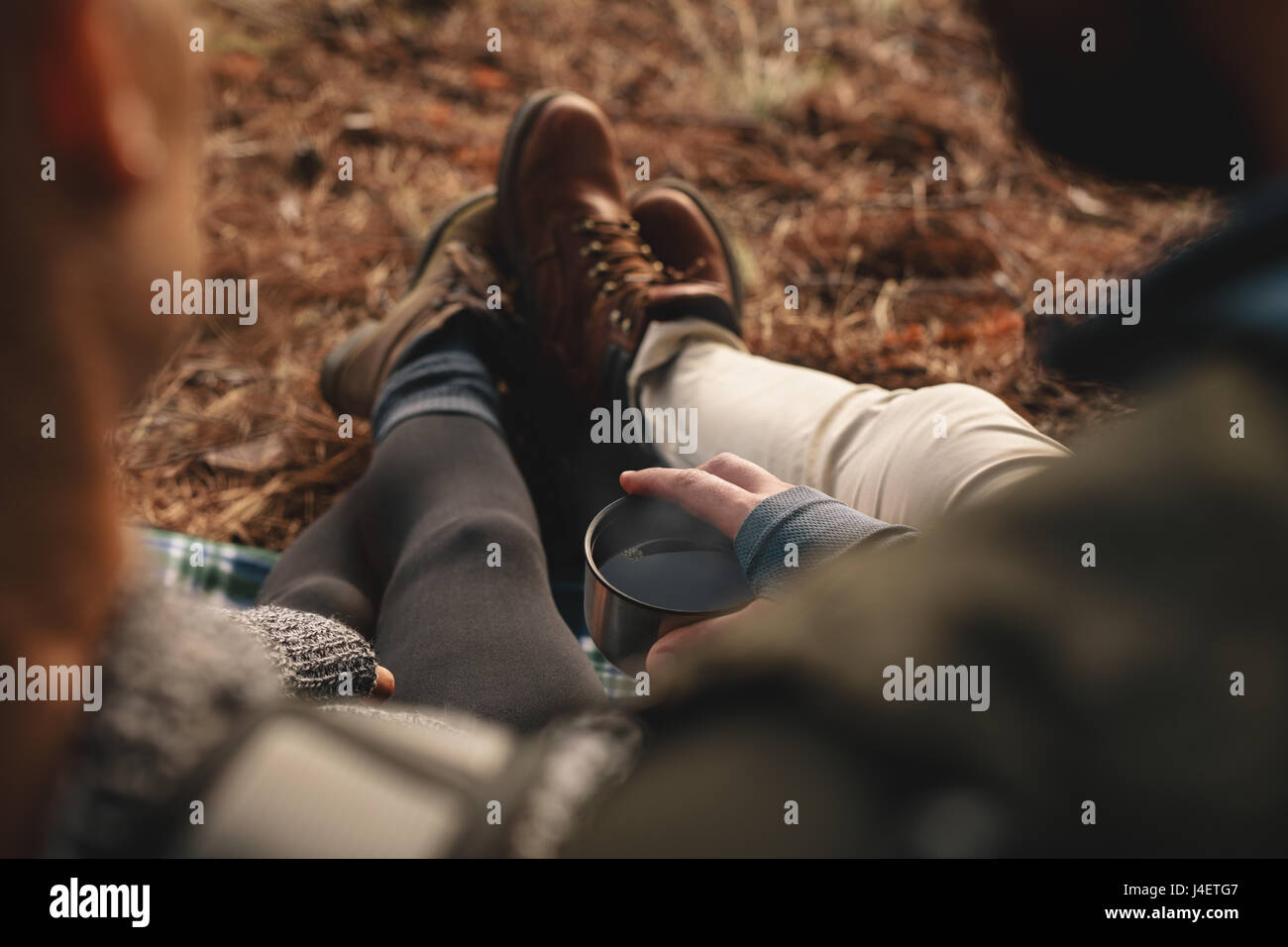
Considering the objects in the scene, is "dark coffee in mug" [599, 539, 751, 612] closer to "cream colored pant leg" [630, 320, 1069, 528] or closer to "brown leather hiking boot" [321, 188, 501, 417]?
"cream colored pant leg" [630, 320, 1069, 528]

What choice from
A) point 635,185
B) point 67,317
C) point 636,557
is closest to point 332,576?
point 636,557

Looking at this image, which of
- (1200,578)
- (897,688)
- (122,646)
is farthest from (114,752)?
(1200,578)

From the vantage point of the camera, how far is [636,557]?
60 centimetres

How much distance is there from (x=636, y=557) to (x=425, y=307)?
80 cm

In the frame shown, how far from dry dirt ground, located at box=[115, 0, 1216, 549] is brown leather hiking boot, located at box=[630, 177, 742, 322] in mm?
81

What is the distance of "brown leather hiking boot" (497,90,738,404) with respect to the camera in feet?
3.82

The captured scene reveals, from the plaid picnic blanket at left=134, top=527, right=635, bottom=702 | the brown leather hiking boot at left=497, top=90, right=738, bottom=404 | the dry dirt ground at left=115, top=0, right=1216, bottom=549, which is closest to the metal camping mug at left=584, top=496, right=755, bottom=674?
the dry dirt ground at left=115, top=0, right=1216, bottom=549

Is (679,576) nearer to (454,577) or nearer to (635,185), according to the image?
(454,577)

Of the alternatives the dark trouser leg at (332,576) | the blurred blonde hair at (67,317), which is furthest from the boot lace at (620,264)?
the blurred blonde hair at (67,317)

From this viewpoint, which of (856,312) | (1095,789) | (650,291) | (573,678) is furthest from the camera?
(856,312)

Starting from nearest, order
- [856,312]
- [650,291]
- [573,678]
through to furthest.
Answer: [573,678]
[650,291]
[856,312]
